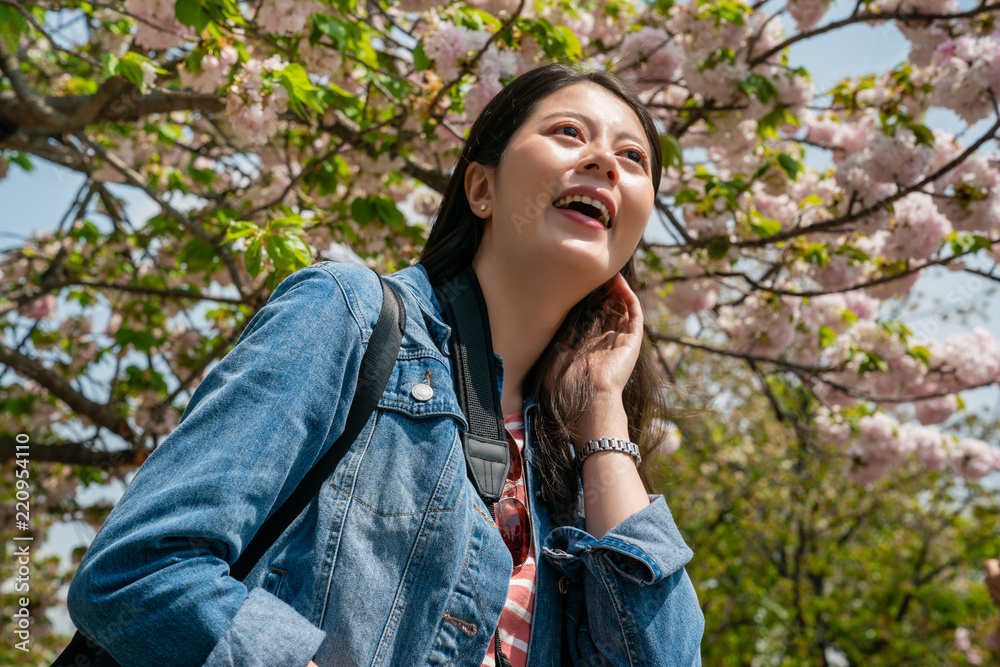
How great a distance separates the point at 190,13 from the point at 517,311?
206 centimetres

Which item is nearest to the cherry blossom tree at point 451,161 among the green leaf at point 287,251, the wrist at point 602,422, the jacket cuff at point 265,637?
the green leaf at point 287,251

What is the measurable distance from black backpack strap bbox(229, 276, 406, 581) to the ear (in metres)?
0.42

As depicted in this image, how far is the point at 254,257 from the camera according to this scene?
8.66ft

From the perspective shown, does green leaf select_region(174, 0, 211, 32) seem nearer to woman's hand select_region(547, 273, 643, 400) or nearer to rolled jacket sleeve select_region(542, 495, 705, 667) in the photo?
woman's hand select_region(547, 273, 643, 400)

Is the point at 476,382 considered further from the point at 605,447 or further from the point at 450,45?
the point at 450,45

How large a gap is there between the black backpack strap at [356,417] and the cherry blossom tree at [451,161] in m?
1.23

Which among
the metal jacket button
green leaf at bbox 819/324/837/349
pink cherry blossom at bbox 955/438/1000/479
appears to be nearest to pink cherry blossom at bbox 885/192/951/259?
green leaf at bbox 819/324/837/349

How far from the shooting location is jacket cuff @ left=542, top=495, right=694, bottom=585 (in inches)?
51.2

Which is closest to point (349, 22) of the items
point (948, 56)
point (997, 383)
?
point (948, 56)

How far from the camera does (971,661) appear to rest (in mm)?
8398

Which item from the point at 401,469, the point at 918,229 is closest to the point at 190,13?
the point at 401,469

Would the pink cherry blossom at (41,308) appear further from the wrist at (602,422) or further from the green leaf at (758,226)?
the wrist at (602,422)

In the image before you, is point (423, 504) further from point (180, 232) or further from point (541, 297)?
point (180, 232)

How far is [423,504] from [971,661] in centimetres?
964
